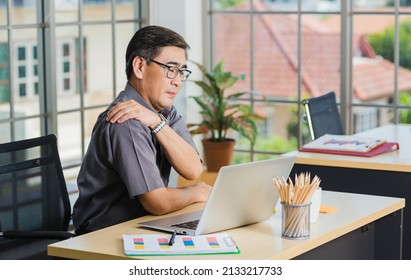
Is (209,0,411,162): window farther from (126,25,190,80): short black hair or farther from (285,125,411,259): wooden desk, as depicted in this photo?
(126,25,190,80): short black hair

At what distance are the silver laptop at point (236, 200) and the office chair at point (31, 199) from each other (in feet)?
1.95

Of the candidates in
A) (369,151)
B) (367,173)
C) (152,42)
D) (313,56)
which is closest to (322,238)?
(152,42)

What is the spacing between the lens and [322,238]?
302cm

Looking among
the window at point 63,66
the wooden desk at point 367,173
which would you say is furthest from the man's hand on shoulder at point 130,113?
the window at point 63,66

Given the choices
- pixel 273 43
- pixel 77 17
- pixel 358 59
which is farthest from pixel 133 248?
pixel 273 43

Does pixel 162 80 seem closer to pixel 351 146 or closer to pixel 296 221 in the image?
pixel 296 221

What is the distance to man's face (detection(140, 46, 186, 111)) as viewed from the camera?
345 cm

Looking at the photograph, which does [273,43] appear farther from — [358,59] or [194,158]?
[194,158]

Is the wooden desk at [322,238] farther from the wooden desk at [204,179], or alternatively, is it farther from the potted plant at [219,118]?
the wooden desk at [204,179]

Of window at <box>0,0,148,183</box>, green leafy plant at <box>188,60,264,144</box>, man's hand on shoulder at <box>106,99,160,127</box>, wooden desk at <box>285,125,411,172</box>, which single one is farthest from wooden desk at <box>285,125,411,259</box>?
green leafy plant at <box>188,60,264,144</box>

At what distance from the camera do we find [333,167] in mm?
4469

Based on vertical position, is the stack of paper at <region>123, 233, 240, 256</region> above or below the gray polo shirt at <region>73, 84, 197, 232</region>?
below

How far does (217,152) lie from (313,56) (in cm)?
111

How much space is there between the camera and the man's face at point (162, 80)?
3445 millimetres
